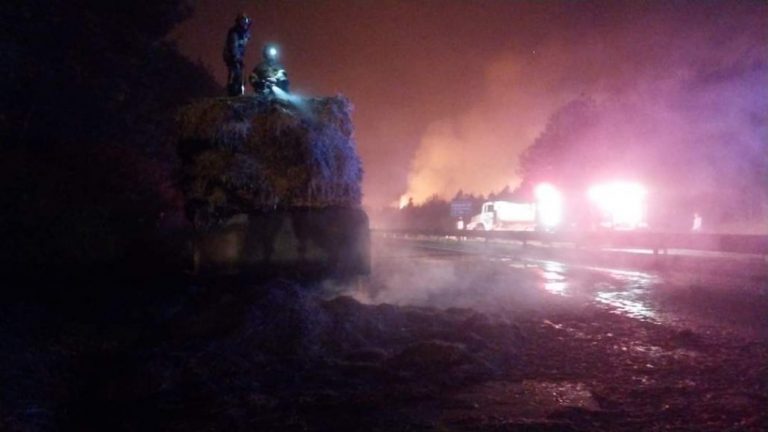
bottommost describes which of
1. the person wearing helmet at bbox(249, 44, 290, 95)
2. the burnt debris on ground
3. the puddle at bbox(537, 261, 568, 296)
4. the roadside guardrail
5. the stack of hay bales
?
the burnt debris on ground

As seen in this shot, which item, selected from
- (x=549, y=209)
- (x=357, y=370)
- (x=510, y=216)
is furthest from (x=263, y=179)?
(x=510, y=216)

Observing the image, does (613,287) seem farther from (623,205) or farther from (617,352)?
(623,205)

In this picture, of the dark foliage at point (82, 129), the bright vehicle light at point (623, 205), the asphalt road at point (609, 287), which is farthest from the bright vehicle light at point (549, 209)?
the dark foliage at point (82, 129)

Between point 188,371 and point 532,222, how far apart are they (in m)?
38.5

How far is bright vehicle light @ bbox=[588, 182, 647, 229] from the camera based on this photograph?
109 ft

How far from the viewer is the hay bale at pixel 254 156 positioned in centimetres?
802

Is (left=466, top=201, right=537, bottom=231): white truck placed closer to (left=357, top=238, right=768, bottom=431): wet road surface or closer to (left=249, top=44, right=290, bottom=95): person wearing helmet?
(left=357, top=238, right=768, bottom=431): wet road surface

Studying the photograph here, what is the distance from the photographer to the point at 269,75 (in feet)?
30.6

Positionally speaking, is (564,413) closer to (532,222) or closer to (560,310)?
(560,310)

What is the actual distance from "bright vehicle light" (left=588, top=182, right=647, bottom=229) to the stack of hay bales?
28.3m

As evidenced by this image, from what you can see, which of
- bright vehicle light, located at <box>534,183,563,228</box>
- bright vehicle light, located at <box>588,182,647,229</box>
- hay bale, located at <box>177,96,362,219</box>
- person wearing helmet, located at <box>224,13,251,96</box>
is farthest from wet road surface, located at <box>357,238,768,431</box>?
bright vehicle light, located at <box>534,183,563,228</box>

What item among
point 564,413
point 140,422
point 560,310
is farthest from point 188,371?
point 560,310

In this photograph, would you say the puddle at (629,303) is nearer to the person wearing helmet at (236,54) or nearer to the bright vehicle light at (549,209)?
the person wearing helmet at (236,54)

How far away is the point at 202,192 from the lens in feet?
26.5
